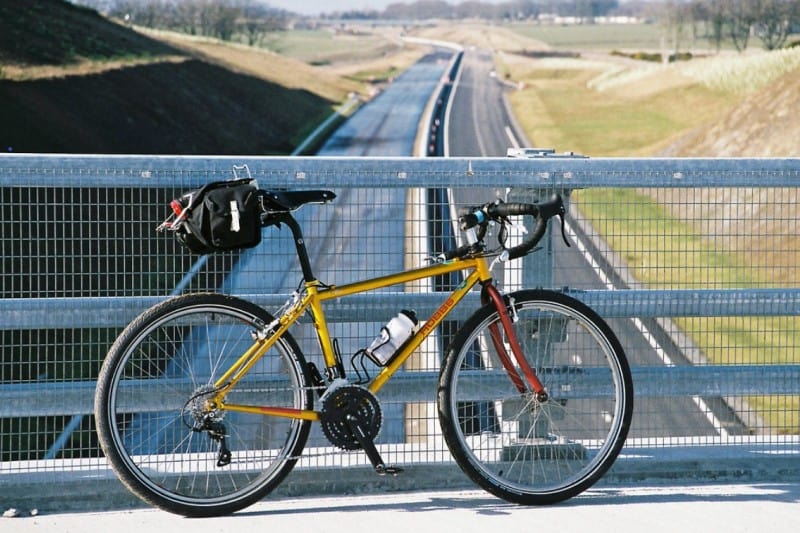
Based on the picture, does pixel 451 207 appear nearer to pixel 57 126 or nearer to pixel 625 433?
pixel 625 433

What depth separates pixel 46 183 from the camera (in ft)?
19.0

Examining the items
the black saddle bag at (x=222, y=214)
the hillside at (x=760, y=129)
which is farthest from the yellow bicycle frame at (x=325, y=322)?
the hillside at (x=760, y=129)

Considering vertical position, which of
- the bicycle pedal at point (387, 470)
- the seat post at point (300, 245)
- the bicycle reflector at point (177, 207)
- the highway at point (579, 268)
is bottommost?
the highway at point (579, 268)

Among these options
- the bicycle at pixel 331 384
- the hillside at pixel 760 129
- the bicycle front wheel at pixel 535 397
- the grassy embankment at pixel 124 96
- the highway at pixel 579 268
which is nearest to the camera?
the bicycle at pixel 331 384

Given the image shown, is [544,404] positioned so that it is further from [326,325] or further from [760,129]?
[760,129]

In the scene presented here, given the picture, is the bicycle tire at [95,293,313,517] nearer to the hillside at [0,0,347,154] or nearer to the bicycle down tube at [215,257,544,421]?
the bicycle down tube at [215,257,544,421]

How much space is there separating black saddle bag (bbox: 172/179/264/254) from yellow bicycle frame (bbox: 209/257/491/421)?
35 cm

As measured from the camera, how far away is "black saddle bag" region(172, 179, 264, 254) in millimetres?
5414

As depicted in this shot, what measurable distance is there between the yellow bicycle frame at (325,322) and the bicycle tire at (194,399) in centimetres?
5

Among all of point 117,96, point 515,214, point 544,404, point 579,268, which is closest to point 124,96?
point 117,96

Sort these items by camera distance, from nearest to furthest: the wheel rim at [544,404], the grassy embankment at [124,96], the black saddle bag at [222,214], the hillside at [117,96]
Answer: the black saddle bag at [222,214]
the wheel rim at [544,404]
the hillside at [117,96]
the grassy embankment at [124,96]

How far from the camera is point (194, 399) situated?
5.57 meters

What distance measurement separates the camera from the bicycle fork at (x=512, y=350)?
571 cm

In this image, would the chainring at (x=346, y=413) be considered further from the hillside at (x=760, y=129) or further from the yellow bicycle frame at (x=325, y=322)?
the hillside at (x=760, y=129)
